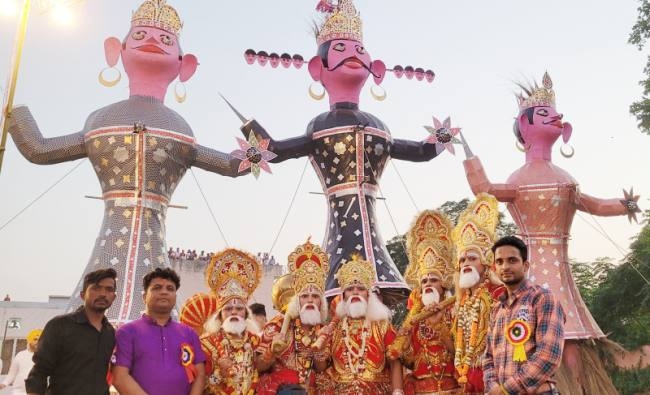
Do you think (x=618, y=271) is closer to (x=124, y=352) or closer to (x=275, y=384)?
(x=275, y=384)

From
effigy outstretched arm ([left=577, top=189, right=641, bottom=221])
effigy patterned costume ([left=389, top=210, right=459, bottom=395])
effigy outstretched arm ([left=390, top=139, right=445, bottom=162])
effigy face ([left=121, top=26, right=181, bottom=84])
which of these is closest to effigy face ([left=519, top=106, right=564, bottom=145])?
effigy outstretched arm ([left=577, top=189, right=641, bottom=221])

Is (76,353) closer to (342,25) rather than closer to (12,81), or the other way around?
(12,81)

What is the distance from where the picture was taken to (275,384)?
4.79 metres

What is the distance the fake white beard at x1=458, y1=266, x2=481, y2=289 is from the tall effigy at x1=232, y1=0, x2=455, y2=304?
430 centimetres

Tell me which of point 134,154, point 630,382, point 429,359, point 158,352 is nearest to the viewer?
point 158,352

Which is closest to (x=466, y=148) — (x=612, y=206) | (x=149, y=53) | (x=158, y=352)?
(x=612, y=206)

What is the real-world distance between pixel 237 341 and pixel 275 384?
44 cm

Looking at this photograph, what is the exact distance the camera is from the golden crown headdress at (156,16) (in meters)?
8.94

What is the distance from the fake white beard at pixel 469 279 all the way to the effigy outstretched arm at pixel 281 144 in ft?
16.1

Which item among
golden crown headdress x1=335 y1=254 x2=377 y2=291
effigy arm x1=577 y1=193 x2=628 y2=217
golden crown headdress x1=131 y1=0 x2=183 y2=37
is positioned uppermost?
golden crown headdress x1=131 y1=0 x2=183 y2=37

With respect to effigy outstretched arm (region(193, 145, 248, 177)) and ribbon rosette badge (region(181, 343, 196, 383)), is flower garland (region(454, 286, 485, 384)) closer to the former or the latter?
ribbon rosette badge (region(181, 343, 196, 383))

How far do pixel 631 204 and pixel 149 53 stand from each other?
7838 millimetres

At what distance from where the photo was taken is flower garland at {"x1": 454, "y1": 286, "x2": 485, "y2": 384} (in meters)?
4.30

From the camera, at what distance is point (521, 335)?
3338 millimetres
